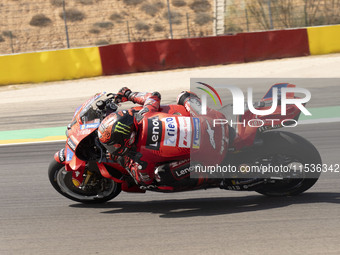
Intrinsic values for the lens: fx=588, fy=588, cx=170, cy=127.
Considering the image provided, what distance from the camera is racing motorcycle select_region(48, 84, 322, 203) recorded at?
563 centimetres

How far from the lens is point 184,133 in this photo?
544 cm

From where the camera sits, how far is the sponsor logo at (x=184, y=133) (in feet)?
17.8

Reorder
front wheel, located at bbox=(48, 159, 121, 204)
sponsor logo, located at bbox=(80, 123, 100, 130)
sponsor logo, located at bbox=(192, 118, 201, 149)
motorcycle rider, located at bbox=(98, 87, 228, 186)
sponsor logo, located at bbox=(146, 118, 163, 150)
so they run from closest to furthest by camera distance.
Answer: motorcycle rider, located at bbox=(98, 87, 228, 186), sponsor logo, located at bbox=(146, 118, 163, 150), sponsor logo, located at bbox=(192, 118, 201, 149), sponsor logo, located at bbox=(80, 123, 100, 130), front wheel, located at bbox=(48, 159, 121, 204)

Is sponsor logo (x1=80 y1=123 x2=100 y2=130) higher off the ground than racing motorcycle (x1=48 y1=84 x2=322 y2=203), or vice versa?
sponsor logo (x1=80 y1=123 x2=100 y2=130)

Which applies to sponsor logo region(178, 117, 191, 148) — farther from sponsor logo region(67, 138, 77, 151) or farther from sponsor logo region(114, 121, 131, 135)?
sponsor logo region(67, 138, 77, 151)

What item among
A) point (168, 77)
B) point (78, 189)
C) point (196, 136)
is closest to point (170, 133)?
point (196, 136)

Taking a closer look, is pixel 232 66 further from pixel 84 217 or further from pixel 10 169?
pixel 84 217

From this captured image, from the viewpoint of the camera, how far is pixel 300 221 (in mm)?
5422

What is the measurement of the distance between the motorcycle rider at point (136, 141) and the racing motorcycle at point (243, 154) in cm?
6

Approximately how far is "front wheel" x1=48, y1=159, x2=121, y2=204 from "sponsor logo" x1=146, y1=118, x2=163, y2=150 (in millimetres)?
1034

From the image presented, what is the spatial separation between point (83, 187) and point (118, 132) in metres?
1.36

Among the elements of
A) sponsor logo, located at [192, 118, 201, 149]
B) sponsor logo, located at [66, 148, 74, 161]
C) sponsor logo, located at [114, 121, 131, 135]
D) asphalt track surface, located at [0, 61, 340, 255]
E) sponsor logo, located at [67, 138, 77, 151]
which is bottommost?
asphalt track surface, located at [0, 61, 340, 255]

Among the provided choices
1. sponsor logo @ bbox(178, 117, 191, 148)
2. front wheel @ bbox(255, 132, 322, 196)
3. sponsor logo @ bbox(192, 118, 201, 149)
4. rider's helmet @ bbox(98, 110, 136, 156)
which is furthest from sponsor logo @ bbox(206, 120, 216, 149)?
rider's helmet @ bbox(98, 110, 136, 156)

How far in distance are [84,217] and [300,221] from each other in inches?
87.2
